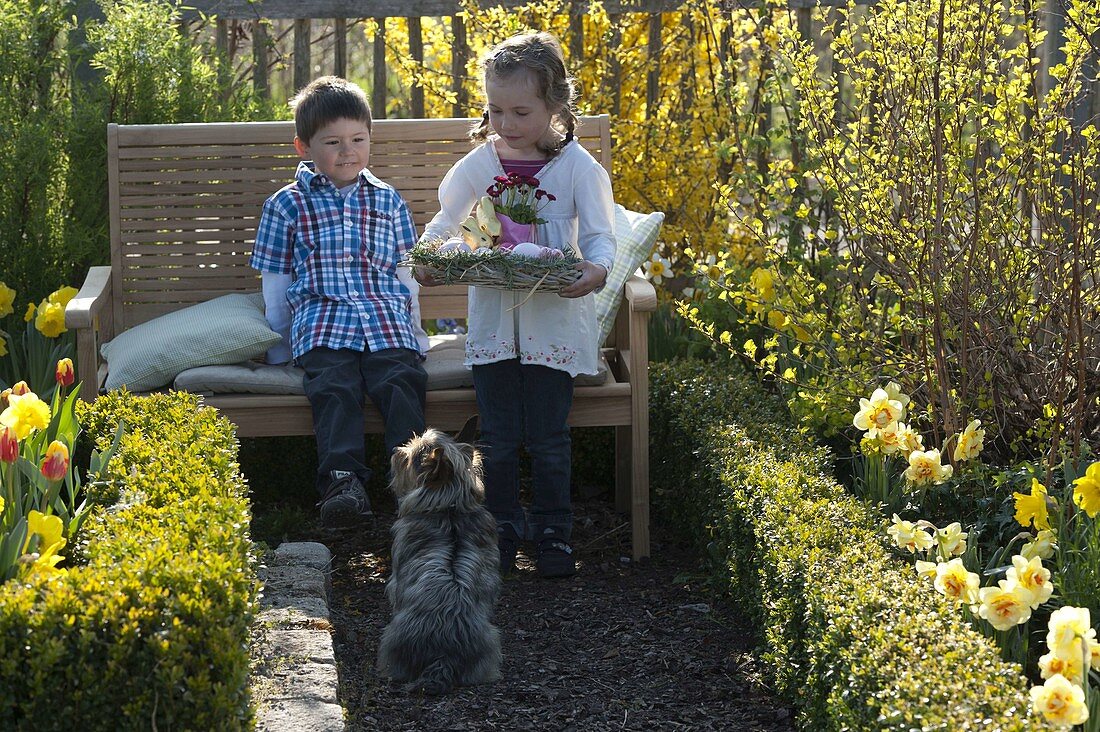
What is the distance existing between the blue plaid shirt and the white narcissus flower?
138cm

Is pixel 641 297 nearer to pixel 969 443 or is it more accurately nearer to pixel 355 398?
pixel 355 398

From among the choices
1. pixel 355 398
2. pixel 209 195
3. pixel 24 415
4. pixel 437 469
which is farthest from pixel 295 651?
pixel 209 195

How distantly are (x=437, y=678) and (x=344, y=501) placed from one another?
0.77m

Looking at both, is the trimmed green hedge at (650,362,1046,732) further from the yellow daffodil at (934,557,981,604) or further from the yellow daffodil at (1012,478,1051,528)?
the yellow daffodil at (1012,478,1051,528)

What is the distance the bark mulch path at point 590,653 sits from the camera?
3184mm

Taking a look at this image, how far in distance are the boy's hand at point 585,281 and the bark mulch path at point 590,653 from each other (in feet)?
3.10

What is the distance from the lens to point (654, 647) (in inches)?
144

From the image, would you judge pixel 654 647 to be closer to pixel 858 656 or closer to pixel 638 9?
pixel 858 656

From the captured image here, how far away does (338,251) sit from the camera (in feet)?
14.2

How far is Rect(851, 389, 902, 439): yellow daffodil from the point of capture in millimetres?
3318

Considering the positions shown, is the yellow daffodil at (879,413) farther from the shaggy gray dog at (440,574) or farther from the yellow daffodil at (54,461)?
the yellow daffodil at (54,461)

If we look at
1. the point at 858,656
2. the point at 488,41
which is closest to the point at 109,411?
the point at 858,656

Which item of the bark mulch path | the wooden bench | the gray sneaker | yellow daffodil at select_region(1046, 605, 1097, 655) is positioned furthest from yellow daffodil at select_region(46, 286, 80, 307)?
yellow daffodil at select_region(1046, 605, 1097, 655)

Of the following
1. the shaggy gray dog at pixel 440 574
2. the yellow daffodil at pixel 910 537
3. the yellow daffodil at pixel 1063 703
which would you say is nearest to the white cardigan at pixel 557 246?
the shaggy gray dog at pixel 440 574
